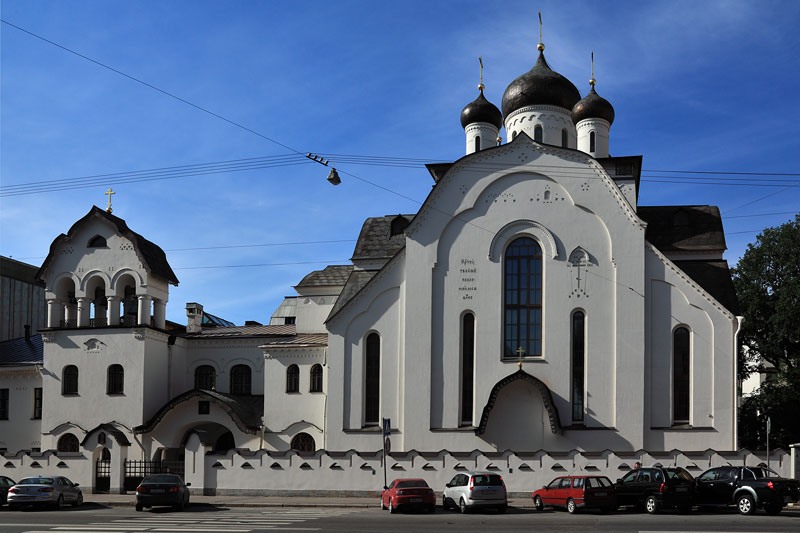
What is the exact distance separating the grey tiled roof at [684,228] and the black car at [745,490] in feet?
49.7

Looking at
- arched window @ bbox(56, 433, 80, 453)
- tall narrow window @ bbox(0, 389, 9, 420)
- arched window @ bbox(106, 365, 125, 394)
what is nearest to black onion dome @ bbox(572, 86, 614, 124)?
arched window @ bbox(106, 365, 125, 394)

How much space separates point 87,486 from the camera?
35.8 meters

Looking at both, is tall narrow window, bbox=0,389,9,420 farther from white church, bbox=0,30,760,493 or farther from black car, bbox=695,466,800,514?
black car, bbox=695,466,800,514

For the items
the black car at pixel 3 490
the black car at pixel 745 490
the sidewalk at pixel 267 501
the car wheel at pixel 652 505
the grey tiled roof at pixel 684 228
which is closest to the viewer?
the black car at pixel 745 490

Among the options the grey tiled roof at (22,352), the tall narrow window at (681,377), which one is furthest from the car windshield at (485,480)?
the grey tiled roof at (22,352)

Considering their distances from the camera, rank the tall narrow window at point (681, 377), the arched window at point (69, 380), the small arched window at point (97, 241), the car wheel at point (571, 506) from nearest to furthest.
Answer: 1. the car wheel at point (571, 506)
2. the tall narrow window at point (681, 377)
3. the arched window at point (69, 380)
4. the small arched window at point (97, 241)

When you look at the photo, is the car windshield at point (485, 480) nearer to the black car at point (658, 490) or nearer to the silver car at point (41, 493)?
the black car at point (658, 490)

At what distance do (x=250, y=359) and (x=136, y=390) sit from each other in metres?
5.50

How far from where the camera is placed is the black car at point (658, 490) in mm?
25781

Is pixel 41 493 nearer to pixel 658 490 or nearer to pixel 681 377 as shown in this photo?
pixel 658 490

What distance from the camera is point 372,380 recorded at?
1532 inches

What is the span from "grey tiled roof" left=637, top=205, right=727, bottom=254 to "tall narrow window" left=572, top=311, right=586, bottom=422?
576cm

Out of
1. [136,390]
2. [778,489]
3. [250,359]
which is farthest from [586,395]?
[136,390]

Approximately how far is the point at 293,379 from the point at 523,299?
10683mm
